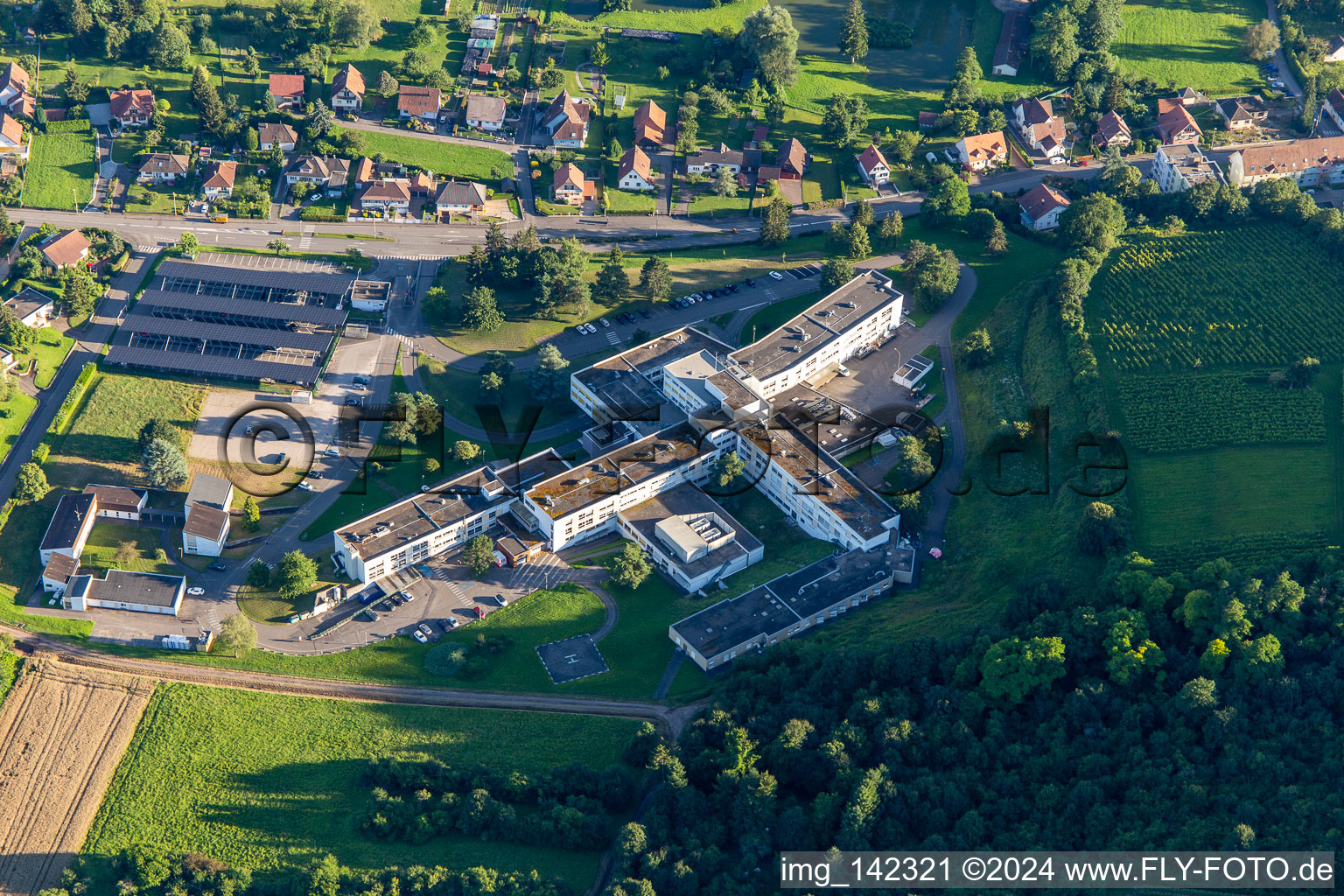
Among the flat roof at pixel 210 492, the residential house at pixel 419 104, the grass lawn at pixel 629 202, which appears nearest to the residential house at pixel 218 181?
the residential house at pixel 419 104

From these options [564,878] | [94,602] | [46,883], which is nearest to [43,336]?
[94,602]

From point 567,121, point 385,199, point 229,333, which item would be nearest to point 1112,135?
point 567,121

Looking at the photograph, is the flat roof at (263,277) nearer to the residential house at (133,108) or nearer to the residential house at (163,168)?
the residential house at (163,168)

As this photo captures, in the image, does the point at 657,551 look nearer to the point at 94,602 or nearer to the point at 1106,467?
→ the point at 1106,467

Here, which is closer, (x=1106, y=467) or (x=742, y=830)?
(x=742, y=830)

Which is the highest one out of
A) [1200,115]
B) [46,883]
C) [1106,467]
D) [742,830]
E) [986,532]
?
[1200,115]
